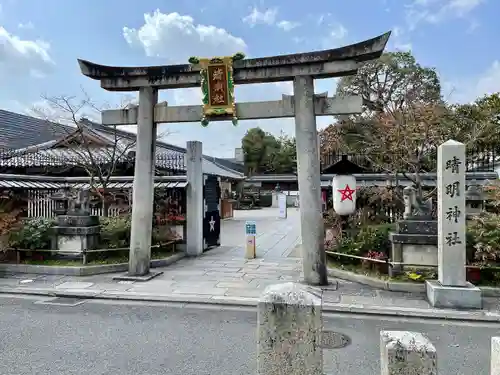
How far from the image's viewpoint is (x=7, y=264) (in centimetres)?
973

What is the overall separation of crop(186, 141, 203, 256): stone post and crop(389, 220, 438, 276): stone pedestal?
20.9 feet

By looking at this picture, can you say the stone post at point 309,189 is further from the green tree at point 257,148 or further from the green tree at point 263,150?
the green tree at point 257,148

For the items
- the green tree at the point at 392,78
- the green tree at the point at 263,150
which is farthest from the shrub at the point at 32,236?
the green tree at the point at 263,150

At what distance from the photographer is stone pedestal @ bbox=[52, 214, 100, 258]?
32.1ft

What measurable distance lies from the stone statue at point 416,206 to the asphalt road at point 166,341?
2600 mm

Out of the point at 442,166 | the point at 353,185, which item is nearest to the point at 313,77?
the point at 353,185

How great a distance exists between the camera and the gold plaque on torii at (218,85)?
8328 millimetres

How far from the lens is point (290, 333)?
8.29 feet

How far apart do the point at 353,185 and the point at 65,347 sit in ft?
22.9

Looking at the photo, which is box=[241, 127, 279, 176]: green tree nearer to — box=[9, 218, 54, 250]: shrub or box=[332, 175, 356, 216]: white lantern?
box=[9, 218, 54, 250]: shrub

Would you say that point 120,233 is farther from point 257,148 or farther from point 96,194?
point 257,148

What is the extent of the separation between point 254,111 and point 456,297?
18.8ft

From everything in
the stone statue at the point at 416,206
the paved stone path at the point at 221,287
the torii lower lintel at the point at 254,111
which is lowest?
the paved stone path at the point at 221,287

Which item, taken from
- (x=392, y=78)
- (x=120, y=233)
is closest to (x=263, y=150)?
(x=392, y=78)
